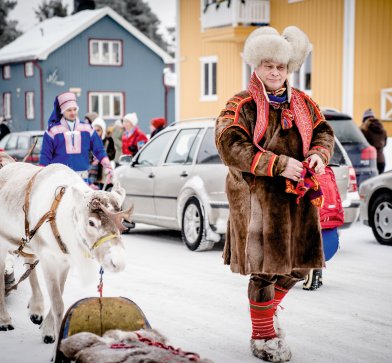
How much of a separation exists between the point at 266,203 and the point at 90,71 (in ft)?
161

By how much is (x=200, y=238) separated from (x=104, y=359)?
22.6 ft

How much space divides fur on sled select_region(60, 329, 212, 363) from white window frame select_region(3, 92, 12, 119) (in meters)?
54.1

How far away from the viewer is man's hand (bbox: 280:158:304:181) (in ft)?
17.8

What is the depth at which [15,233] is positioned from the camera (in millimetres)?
6430

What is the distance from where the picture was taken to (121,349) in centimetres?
455

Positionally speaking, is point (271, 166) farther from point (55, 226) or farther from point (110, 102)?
point (110, 102)

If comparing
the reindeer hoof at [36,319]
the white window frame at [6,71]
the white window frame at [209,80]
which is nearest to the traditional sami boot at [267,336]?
the reindeer hoof at [36,319]

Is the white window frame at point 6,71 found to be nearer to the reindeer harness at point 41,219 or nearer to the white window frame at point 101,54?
the white window frame at point 101,54

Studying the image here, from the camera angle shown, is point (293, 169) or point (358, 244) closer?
point (293, 169)

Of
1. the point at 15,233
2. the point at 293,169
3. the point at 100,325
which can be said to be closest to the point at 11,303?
the point at 15,233

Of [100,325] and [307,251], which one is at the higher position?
[307,251]

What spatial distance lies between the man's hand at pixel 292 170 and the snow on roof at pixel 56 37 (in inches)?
1867

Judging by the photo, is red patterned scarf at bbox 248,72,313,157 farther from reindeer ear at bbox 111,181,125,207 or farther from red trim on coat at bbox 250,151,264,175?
reindeer ear at bbox 111,181,125,207

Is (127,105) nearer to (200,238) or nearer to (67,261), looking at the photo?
(200,238)
